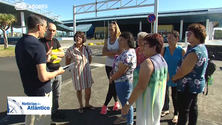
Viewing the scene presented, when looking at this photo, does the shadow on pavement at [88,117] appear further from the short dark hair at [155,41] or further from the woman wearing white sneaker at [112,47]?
the short dark hair at [155,41]

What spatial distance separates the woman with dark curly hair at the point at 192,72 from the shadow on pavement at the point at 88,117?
4.65 ft

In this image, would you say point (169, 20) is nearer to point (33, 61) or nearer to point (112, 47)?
point (112, 47)

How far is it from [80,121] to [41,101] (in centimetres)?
152

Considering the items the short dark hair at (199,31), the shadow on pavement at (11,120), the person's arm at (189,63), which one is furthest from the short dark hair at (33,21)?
the shadow on pavement at (11,120)

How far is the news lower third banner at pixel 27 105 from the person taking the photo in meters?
1.66

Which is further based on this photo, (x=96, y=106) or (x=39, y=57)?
(x=96, y=106)

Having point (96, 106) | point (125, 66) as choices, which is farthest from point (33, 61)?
point (96, 106)

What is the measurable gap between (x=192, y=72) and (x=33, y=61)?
2087 millimetres

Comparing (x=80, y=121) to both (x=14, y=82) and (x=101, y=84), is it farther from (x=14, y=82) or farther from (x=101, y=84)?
(x=14, y=82)

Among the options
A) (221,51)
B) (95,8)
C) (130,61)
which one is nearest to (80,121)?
(130,61)

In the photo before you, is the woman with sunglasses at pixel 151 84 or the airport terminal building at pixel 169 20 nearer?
the woman with sunglasses at pixel 151 84

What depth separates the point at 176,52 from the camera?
293cm

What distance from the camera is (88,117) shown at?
10.3 ft

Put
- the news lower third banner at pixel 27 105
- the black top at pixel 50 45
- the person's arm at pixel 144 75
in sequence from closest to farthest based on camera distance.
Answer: the person's arm at pixel 144 75 → the news lower third banner at pixel 27 105 → the black top at pixel 50 45
